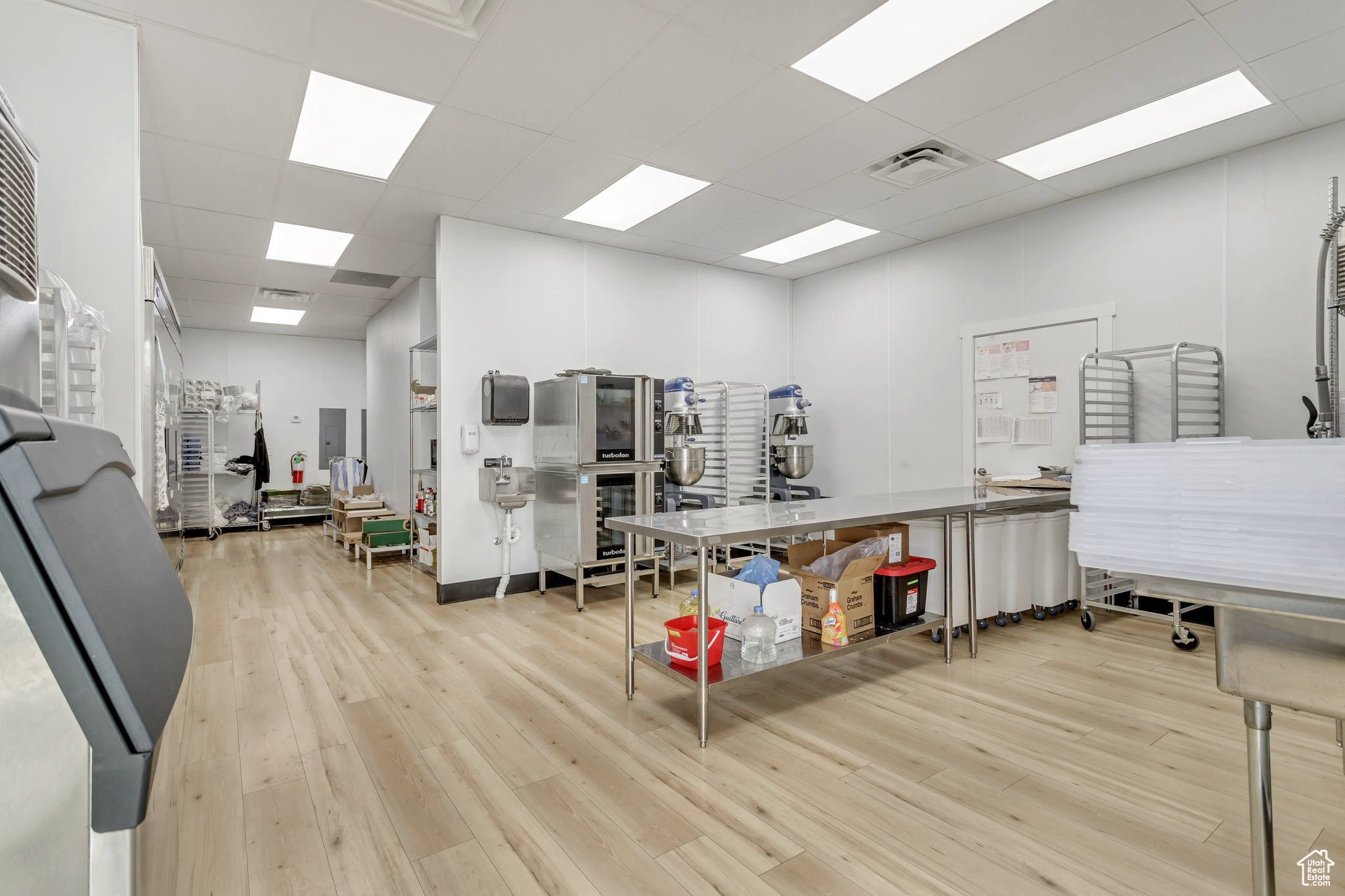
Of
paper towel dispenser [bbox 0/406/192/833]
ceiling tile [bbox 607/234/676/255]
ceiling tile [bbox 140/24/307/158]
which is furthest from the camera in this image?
ceiling tile [bbox 607/234/676/255]

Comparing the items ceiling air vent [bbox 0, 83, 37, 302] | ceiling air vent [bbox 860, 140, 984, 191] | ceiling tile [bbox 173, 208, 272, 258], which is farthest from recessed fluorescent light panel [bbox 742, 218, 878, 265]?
ceiling air vent [bbox 0, 83, 37, 302]

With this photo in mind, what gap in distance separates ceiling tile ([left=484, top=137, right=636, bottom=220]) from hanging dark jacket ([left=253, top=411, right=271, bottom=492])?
636 centimetres

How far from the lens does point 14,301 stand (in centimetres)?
135

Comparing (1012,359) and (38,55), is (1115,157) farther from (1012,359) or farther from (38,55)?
(38,55)

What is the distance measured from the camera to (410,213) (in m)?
4.68

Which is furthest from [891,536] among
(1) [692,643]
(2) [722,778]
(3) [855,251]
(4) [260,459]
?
(4) [260,459]

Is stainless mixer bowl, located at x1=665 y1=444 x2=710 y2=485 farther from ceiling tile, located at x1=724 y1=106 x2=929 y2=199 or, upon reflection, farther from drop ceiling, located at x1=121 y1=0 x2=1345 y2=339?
ceiling tile, located at x1=724 y1=106 x2=929 y2=199

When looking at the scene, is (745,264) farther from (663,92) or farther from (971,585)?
(971,585)

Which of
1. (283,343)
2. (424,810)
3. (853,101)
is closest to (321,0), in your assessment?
(853,101)

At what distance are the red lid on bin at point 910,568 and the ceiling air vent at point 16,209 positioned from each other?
3031mm

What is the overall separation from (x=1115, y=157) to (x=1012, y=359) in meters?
1.49

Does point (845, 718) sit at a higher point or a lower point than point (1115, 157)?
lower

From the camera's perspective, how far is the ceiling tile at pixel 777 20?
2.55 m

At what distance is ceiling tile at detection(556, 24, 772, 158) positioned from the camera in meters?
2.85
